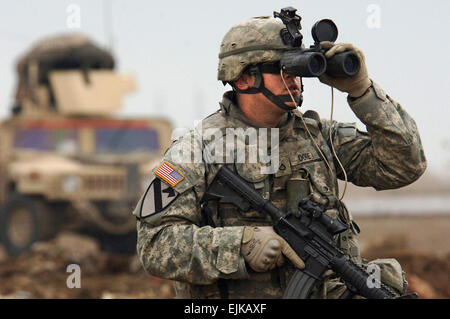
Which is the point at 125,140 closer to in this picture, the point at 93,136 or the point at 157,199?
the point at 93,136

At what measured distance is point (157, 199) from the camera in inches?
114

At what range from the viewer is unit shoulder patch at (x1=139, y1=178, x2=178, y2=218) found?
9.47ft

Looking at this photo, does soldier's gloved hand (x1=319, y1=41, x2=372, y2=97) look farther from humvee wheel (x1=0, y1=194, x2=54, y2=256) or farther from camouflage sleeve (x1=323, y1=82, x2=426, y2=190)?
humvee wheel (x1=0, y1=194, x2=54, y2=256)

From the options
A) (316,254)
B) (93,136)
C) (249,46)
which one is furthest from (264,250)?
(93,136)

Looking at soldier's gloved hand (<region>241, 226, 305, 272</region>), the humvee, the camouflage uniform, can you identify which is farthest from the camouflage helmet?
the humvee

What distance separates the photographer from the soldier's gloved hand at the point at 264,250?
2725 mm

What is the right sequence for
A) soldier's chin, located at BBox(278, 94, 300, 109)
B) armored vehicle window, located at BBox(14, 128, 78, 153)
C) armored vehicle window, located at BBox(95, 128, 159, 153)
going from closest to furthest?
soldier's chin, located at BBox(278, 94, 300, 109), armored vehicle window, located at BBox(14, 128, 78, 153), armored vehicle window, located at BBox(95, 128, 159, 153)

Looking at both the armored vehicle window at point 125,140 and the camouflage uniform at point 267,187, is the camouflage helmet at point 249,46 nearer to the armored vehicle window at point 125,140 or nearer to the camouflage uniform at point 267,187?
the camouflage uniform at point 267,187

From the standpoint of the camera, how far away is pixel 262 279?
294cm

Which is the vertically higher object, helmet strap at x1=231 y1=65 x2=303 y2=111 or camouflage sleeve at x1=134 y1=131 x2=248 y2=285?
helmet strap at x1=231 y1=65 x2=303 y2=111

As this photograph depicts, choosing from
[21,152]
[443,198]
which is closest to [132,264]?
[21,152]

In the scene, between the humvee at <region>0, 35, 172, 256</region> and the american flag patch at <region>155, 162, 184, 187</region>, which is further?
the humvee at <region>0, 35, 172, 256</region>

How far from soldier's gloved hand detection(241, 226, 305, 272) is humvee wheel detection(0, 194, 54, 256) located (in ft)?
23.7
